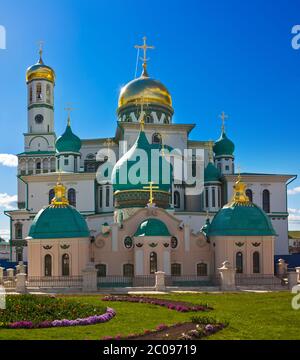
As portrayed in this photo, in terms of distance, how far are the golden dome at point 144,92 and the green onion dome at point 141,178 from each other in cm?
1322

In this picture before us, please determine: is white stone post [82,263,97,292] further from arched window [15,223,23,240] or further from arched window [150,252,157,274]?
arched window [15,223,23,240]

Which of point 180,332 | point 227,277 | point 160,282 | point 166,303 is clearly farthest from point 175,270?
point 180,332

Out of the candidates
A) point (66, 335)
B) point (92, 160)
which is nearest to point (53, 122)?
point (92, 160)

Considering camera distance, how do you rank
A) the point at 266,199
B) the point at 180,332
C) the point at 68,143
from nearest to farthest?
the point at 180,332, the point at 266,199, the point at 68,143

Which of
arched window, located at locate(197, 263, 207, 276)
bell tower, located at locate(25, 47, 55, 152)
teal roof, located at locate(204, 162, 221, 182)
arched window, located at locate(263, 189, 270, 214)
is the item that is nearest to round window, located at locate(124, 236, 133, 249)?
arched window, located at locate(197, 263, 207, 276)

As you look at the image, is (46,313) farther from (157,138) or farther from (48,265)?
(157,138)

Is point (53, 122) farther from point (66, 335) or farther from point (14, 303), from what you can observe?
point (66, 335)

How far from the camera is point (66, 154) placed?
1874 inches

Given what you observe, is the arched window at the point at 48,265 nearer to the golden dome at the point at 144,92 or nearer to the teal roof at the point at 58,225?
the teal roof at the point at 58,225

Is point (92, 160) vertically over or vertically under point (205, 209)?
over

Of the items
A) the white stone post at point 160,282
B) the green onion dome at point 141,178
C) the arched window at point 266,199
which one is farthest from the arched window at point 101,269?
the arched window at point 266,199

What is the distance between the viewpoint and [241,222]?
103 feet

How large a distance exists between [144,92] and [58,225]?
20338 millimetres

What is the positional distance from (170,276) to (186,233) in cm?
272
